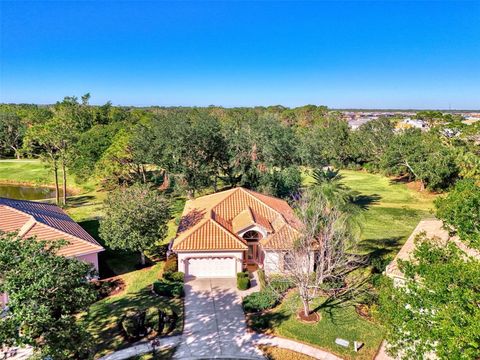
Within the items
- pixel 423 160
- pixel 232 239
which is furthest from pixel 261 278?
pixel 423 160

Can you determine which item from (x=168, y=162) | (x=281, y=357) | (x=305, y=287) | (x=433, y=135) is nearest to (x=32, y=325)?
(x=281, y=357)

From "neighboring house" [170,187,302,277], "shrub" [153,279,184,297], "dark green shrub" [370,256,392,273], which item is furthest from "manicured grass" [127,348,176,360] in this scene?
"dark green shrub" [370,256,392,273]

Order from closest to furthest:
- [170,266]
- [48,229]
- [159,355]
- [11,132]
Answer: [159,355], [48,229], [170,266], [11,132]

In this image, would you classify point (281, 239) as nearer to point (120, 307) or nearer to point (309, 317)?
point (309, 317)

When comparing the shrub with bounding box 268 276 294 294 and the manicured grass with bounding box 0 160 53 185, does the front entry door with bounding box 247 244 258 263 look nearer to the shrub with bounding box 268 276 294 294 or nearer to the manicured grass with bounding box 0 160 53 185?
the shrub with bounding box 268 276 294 294

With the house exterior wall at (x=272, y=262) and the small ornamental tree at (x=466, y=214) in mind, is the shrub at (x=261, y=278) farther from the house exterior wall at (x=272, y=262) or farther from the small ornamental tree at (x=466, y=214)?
the small ornamental tree at (x=466, y=214)

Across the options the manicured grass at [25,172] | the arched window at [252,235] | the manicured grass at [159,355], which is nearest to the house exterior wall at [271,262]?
the arched window at [252,235]

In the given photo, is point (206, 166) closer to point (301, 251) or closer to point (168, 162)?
point (168, 162)
